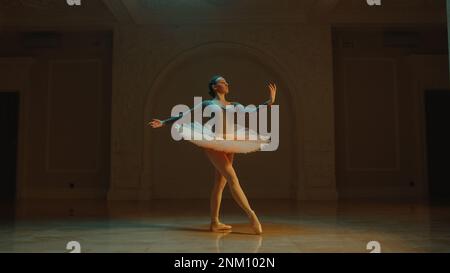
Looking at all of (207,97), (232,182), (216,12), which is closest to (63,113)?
(207,97)

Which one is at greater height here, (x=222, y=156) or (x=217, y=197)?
(x=222, y=156)

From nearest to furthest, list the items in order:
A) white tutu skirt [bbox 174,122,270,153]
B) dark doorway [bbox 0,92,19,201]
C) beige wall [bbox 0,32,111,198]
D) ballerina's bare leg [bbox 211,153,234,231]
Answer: white tutu skirt [bbox 174,122,270,153] < ballerina's bare leg [bbox 211,153,234,231] < beige wall [bbox 0,32,111,198] < dark doorway [bbox 0,92,19,201]

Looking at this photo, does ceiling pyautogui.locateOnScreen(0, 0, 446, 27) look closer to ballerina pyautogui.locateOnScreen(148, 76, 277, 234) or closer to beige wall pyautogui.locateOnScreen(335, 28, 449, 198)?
beige wall pyautogui.locateOnScreen(335, 28, 449, 198)

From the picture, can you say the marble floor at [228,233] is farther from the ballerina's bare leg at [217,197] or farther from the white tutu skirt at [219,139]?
the white tutu skirt at [219,139]

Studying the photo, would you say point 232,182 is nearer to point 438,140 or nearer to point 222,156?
point 222,156

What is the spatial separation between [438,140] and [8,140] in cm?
905

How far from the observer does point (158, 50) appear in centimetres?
871

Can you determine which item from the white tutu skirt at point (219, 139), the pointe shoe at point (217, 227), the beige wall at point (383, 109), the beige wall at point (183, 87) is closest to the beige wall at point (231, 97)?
the beige wall at point (183, 87)

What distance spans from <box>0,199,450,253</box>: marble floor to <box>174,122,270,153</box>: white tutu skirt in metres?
0.72

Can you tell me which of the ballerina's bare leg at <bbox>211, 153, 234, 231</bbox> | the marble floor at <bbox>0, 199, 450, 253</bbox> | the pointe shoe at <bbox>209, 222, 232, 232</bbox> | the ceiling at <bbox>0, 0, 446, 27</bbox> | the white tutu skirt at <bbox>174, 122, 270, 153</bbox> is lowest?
the marble floor at <bbox>0, 199, 450, 253</bbox>

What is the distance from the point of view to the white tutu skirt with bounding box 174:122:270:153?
12.0 ft

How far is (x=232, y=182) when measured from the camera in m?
3.72

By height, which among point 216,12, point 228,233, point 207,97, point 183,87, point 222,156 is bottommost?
point 228,233

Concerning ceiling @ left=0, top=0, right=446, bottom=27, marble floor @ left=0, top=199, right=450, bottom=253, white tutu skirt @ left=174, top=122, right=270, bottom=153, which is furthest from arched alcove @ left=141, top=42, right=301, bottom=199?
white tutu skirt @ left=174, top=122, right=270, bottom=153
